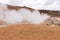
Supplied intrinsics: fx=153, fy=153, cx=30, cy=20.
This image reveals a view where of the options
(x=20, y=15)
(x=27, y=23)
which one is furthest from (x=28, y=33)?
(x=20, y=15)

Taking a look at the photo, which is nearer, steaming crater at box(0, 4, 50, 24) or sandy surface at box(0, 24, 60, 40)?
sandy surface at box(0, 24, 60, 40)

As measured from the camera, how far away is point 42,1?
1.62 meters

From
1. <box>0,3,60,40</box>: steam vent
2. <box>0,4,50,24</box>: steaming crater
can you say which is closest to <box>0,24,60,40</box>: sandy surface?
<box>0,3,60,40</box>: steam vent

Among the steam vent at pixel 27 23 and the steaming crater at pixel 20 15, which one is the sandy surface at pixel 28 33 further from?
the steaming crater at pixel 20 15

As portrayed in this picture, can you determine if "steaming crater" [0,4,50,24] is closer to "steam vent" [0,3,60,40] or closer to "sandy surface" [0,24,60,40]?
"steam vent" [0,3,60,40]

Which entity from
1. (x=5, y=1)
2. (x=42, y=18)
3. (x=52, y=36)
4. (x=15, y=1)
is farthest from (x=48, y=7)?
(x=52, y=36)

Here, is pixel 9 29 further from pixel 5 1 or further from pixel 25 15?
pixel 5 1

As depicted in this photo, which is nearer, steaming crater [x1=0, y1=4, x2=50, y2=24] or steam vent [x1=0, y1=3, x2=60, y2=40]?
steam vent [x1=0, y1=3, x2=60, y2=40]

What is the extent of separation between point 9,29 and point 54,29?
32cm

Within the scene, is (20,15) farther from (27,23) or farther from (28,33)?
(28,33)

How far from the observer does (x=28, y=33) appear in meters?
1.01

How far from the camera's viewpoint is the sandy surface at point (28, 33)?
3.18ft

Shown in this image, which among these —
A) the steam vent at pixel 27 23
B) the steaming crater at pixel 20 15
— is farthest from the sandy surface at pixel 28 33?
the steaming crater at pixel 20 15

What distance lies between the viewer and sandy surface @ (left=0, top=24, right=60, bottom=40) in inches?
38.2
